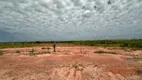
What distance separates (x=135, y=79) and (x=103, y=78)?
6.29ft

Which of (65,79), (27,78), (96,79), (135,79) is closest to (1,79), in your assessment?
(27,78)

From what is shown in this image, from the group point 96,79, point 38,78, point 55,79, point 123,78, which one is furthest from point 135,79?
point 38,78

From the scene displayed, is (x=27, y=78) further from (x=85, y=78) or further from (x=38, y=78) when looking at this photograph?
(x=85, y=78)

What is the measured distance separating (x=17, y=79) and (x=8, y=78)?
67 cm

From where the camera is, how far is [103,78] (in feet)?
25.3

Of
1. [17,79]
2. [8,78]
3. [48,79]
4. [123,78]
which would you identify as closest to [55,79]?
[48,79]

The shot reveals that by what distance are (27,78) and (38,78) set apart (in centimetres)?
68

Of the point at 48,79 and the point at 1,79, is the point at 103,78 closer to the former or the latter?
the point at 48,79

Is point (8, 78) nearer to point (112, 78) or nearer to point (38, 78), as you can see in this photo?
point (38, 78)

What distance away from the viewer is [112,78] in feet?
25.3

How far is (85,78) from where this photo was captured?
770 centimetres

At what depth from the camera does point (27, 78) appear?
7.64m

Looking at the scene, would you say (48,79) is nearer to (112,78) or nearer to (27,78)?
(27,78)

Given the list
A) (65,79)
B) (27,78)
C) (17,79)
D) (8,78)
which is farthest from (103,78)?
(8,78)
